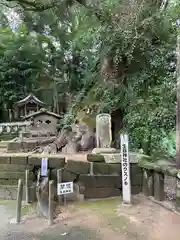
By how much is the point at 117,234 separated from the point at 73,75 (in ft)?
41.6

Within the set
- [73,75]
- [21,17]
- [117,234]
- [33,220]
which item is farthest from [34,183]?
[21,17]

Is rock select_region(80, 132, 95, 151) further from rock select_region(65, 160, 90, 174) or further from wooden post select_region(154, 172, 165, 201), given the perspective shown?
wooden post select_region(154, 172, 165, 201)

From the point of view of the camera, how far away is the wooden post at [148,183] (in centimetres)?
406

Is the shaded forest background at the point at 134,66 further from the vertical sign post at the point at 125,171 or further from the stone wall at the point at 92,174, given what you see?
the vertical sign post at the point at 125,171

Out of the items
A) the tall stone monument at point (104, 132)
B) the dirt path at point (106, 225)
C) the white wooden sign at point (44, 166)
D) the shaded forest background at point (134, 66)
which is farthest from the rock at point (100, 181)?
the shaded forest background at point (134, 66)

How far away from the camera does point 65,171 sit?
4227 mm

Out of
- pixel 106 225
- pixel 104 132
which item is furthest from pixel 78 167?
pixel 104 132

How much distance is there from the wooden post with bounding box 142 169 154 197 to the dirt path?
0.25 meters

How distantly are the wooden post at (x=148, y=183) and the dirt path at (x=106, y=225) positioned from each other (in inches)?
9.8

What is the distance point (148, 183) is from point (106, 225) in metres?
1.29

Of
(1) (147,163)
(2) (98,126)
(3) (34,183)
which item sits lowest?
(3) (34,183)

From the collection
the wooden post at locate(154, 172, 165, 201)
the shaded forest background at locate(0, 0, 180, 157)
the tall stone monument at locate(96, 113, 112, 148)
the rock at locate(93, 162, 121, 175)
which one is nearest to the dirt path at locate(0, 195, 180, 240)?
the wooden post at locate(154, 172, 165, 201)

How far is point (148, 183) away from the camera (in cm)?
412

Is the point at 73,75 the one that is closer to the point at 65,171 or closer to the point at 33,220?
the point at 65,171
